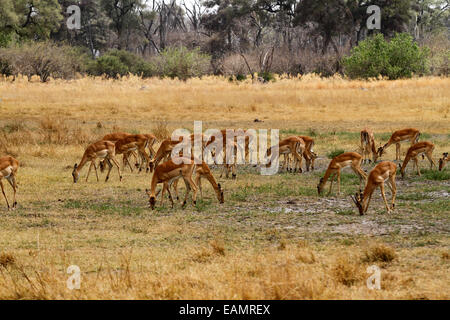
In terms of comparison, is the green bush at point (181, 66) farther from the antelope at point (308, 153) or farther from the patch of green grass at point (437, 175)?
the patch of green grass at point (437, 175)

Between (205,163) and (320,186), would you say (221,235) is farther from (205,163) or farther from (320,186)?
(320,186)

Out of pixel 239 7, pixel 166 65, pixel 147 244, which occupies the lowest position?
pixel 147 244

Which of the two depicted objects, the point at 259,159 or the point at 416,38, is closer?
the point at 259,159

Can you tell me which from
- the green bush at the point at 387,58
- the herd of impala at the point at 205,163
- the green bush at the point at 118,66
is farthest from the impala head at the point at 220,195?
the green bush at the point at 118,66

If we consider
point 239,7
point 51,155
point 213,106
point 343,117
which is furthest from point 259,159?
point 239,7

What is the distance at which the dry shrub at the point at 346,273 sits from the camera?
19.8 feet

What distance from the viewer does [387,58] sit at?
33719 mm

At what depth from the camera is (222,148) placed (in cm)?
1412

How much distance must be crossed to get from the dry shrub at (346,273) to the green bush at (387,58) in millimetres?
28476

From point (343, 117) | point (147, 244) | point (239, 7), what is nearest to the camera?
point (147, 244)

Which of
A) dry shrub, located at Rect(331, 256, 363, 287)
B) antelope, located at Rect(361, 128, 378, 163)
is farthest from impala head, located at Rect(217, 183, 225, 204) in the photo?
antelope, located at Rect(361, 128, 378, 163)

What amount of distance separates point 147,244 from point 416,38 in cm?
5198

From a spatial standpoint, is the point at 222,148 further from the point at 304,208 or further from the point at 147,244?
the point at 147,244

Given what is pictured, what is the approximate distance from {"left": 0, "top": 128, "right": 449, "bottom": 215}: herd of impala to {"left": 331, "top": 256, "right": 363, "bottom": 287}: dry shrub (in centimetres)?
297
